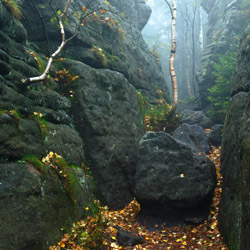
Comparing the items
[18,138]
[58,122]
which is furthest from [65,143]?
[18,138]

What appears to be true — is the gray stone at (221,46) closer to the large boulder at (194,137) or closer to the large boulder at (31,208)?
the large boulder at (194,137)

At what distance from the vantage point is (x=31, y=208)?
14.4ft

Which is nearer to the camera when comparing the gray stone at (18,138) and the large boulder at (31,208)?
the large boulder at (31,208)

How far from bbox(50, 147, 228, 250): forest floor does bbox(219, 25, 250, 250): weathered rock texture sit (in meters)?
0.41

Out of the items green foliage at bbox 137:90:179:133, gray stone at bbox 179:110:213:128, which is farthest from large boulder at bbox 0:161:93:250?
gray stone at bbox 179:110:213:128

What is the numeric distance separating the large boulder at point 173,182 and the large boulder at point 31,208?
2557 mm

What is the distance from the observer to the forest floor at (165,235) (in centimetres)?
518

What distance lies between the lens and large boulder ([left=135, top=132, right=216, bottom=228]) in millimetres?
6694

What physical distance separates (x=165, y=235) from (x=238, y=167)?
9.03ft

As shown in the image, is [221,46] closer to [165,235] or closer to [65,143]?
[65,143]

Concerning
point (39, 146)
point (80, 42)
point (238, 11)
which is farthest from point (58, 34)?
point (238, 11)

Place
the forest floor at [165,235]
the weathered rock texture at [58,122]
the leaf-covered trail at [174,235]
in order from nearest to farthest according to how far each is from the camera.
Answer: the weathered rock texture at [58,122] → the forest floor at [165,235] → the leaf-covered trail at [174,235]

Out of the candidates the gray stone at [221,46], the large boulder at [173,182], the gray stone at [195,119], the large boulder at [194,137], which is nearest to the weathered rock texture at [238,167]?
the large boulder at [173,182]

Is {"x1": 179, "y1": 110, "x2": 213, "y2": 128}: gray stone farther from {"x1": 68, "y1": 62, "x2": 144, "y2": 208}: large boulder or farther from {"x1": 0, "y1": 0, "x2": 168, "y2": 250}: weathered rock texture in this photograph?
{"x1": 68, "y1": 62, "x2": 144, "y2": 208}: large boulder
